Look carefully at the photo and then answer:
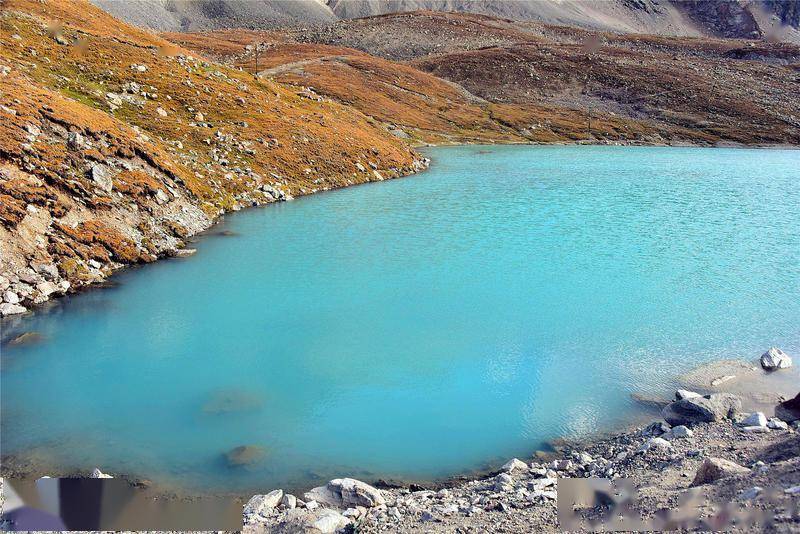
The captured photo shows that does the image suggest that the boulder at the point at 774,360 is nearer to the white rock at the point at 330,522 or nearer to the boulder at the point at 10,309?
the white rock at the point at 330,522

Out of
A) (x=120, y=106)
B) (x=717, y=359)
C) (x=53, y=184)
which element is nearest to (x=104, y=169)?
(x=53, y=184)

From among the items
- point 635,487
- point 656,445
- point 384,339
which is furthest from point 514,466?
point 384,339

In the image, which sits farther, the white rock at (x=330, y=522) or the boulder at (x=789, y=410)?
the boulder at (x=789, y=410)

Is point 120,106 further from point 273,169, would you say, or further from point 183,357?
point 183,357

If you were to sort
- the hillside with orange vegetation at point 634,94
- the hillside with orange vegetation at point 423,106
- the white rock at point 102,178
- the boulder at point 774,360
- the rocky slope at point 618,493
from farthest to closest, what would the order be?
the hillside with orange vegetation at point 634,94, the hillside with orange vegetation at point 423,106, the white rock at point 102,178, the boulder at point 774,360, the rocky slope at point 618,493

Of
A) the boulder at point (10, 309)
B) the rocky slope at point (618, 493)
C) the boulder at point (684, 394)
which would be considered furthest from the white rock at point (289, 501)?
the boulder at point (10, 309)

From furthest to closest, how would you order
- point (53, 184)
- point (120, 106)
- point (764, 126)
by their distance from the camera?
point (764, 126) < point (120, 106) < point (53, 184)

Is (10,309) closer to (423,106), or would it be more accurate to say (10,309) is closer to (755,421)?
(755,421)
